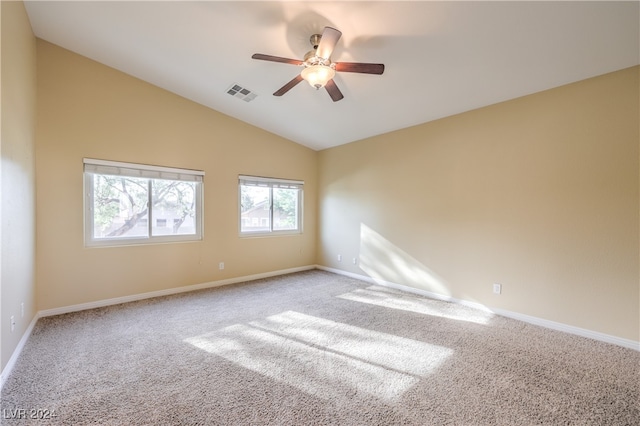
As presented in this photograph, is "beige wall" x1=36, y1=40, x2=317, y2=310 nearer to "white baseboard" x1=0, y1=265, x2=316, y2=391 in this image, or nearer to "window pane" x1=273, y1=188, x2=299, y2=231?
"white baseboard" x1=0, y1=265, x2=316, y2=391

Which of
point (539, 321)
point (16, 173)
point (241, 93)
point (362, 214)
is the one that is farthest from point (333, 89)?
point (539, 321)

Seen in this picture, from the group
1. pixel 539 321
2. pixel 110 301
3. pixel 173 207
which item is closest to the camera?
pixel 539 321

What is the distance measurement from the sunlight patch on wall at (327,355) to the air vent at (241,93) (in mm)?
2992

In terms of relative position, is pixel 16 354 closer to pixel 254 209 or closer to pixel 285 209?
pixel 254 209

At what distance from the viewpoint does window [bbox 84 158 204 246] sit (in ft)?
11.7

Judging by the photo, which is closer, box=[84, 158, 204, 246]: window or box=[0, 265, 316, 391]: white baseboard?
box=[0, 265, 316, 391]: white baseboard

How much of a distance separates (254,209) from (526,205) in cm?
407

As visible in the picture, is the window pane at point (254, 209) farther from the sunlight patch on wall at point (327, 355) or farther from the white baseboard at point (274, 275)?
the sunlight patch on wall at point (327, 355)

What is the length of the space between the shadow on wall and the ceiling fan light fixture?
9.73 feet

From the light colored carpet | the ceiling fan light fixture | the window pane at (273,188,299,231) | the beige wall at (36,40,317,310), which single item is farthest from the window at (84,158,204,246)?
the ceiling fan light fixture

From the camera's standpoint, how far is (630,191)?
2592 millimetres

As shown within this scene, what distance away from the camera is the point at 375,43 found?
257cm

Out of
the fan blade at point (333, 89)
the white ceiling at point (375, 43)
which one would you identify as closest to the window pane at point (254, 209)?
the white ceiling at point (375, 43)

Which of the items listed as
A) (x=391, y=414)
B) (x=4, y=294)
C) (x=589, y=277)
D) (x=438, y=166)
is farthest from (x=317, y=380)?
(x=438, y=166)
